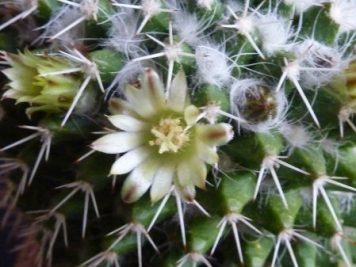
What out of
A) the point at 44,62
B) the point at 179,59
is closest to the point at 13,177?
the point at 44,62

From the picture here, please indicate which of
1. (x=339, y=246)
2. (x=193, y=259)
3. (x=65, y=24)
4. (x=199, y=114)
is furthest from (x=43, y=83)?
(x=339, y=246)

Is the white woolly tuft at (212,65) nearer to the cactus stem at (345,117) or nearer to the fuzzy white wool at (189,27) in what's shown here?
the fuzzy white wool at (189,27)

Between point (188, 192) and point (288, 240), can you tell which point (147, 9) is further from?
point (288, 240)

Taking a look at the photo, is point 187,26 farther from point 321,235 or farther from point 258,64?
point 321,235

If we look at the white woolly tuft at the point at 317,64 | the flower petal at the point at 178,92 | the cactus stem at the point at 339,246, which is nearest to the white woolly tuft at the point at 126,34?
the flower petal at the point at 178,92

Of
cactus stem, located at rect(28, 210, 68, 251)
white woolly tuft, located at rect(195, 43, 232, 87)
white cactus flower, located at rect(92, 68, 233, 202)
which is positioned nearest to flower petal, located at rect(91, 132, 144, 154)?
white cactus flower, located at rect(92, 68, 233, 202)

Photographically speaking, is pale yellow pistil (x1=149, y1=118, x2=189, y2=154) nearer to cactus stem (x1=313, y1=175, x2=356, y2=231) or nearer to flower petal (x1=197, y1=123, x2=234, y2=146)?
flower petal (x1=197, y1=123, x2=234, y2=146)
